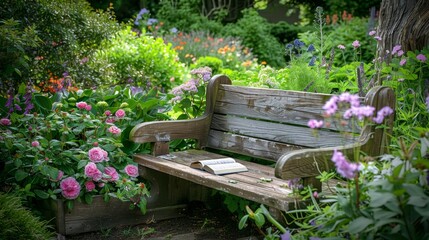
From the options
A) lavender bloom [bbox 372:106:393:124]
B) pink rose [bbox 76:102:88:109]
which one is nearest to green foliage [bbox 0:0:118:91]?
pink rose [bbox 76:102:88:109]

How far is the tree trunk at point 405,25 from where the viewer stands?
4.33 meters

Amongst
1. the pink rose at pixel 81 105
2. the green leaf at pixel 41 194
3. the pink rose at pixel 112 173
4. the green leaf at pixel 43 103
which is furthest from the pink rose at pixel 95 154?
the green leaf at pixel 43 103

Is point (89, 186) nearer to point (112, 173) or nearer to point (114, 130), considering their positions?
point (112, 173)

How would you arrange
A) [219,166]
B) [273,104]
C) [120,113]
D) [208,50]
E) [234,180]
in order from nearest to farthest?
[234,180] < [219,166] < [273,104] < [120,113] < [208,50]

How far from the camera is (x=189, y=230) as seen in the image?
4.28 m

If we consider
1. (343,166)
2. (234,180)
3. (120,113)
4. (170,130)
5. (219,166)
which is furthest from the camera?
(120,113)

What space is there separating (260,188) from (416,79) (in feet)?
4.83

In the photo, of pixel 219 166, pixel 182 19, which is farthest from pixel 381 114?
pixel 182 19

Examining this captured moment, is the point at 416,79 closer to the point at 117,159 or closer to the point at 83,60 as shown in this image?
the point at 117,159

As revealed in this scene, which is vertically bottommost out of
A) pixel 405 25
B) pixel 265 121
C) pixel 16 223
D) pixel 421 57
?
pixel 16 223

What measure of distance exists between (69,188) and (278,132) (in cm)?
139

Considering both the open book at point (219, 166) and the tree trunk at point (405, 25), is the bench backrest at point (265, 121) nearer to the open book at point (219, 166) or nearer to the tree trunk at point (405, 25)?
the open book at point (219, 166)

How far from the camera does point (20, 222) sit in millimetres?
3320

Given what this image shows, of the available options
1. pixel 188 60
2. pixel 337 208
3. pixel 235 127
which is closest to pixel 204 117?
pixel 235 127
